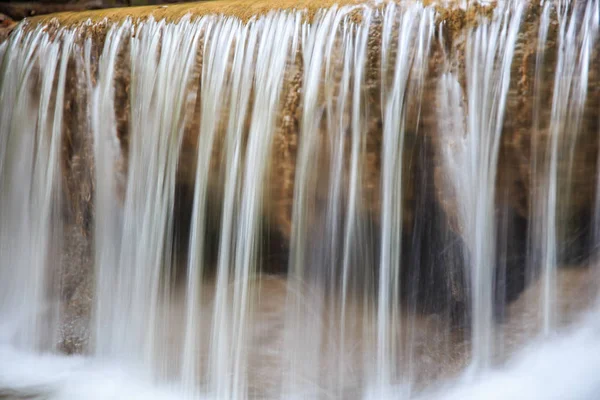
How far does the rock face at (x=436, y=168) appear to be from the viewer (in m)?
2.91

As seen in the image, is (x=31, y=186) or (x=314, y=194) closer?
(x=314, y=194)

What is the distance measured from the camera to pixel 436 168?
313 centimetres

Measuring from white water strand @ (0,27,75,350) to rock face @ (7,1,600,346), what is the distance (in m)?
1.09

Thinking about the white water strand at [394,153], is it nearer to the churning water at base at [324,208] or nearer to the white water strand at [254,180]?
the churning water at base at [324,208]

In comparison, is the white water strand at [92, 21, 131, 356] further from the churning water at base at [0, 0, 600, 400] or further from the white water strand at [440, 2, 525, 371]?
the white water strand at [440, 2, 525, 371]

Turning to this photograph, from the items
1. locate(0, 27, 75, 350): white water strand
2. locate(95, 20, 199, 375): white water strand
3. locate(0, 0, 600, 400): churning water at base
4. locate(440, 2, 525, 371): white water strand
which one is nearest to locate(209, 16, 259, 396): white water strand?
locate(0, 0, 600, 400): churning water at base

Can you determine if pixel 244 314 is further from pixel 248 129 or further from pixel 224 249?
pixel 248 129

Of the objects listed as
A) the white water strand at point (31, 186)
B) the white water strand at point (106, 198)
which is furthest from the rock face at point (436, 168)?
the white water strand at point (31, 186)

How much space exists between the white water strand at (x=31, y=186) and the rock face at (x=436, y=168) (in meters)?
1.09

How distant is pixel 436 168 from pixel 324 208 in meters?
0.57

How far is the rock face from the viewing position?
291 cm

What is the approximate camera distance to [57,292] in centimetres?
424

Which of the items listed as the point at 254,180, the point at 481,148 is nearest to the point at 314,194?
the point at 254,180

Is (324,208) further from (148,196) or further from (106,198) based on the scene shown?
(106,198)
